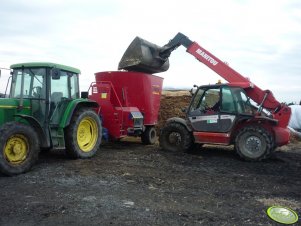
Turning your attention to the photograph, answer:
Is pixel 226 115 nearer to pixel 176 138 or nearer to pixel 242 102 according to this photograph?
pixel 242 102

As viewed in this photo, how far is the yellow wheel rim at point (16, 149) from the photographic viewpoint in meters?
6.55

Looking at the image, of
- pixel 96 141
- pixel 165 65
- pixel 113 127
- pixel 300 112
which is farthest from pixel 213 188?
pixel 300 112

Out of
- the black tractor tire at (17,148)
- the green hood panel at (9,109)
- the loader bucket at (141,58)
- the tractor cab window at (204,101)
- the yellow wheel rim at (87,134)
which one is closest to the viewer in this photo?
the black tractor tire at (17,148)

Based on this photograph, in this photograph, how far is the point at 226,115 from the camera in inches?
361

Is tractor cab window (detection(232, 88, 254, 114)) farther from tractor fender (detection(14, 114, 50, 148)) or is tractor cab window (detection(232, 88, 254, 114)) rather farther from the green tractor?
tractor fender (detection(14, 114, 50, 148))

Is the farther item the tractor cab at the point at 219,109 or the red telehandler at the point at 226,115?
the tractor cab at the point at 219,109

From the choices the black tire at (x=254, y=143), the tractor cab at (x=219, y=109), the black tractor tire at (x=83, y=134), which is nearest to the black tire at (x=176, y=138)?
the tractor cab at (x=219, y=109)

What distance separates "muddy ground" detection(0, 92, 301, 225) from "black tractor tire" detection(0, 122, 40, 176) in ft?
0.55

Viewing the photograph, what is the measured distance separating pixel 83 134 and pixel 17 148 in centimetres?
218

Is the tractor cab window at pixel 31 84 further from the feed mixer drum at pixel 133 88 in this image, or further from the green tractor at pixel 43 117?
the feed mixer drum at pixel 133 88

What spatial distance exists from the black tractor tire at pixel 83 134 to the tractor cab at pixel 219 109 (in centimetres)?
245

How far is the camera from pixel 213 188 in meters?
6.05

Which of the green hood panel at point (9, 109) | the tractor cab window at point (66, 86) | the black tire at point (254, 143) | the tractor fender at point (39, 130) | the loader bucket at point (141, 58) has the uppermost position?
the loader bucket at point (141, 58)

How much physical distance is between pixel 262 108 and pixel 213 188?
3906 mm
